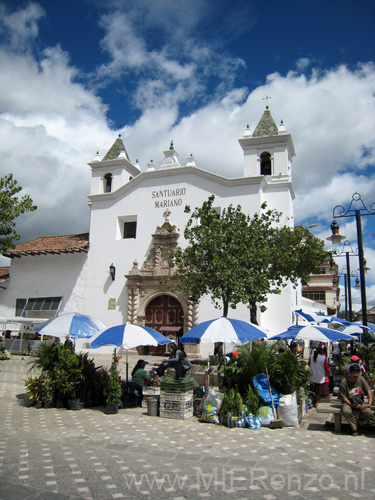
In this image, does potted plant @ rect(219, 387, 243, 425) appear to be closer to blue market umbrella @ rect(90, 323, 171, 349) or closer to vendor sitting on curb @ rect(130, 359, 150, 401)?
blue market umbrella @ rect(90, 323, 171, 349)

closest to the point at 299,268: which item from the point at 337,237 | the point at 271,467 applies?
the point at 337,237

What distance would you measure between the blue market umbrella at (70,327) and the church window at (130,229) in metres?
13.7

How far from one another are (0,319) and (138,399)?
50.6 feet

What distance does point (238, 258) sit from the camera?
1622cm

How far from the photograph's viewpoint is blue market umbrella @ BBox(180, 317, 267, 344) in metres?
10.6

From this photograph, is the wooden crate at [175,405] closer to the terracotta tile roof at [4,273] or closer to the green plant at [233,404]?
the green plant at [233,404]

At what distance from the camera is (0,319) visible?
23703 mm

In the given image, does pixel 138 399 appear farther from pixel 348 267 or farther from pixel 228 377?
pixel 348 267

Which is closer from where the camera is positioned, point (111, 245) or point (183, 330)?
point (183, 330)

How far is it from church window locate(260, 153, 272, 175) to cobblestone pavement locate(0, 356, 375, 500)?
695 inches

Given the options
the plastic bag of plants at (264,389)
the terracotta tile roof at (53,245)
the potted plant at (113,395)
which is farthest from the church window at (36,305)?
the plastic bag of plants at (264,389)

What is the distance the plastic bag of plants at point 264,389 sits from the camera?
365 inches

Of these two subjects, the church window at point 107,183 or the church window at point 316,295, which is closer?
the church window at point 107,183

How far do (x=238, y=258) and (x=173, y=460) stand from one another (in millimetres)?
10284
